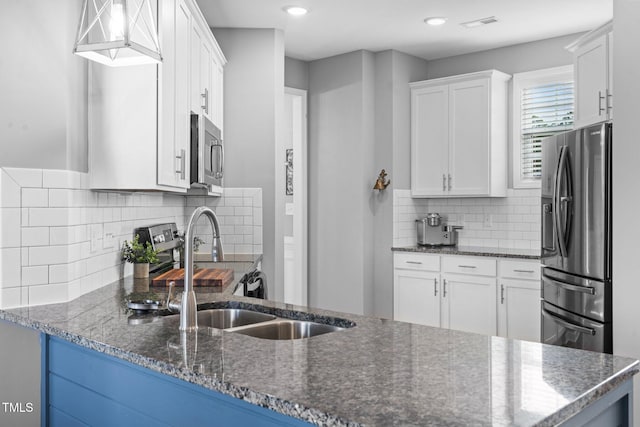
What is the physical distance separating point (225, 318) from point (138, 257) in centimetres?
99

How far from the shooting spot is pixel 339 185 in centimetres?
530

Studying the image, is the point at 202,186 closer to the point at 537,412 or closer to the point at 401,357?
the point at 401,357

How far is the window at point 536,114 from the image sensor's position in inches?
187

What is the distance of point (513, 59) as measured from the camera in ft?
16.4

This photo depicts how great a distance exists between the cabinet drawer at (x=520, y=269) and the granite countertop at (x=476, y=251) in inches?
2.1

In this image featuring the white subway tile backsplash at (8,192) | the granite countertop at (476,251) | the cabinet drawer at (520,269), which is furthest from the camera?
the granite countertop at (476,251)

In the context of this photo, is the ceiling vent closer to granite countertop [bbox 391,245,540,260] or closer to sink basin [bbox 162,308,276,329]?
granite countertop [bbox 391,245,540,260]

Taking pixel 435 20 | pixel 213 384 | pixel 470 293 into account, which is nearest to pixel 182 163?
pixel 213 384

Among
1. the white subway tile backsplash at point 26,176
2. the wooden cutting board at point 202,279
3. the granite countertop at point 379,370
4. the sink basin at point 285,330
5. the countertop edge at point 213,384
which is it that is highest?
the white subway tile backsplash at point 26,176

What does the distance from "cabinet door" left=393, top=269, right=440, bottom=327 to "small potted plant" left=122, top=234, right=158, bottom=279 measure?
2644 mm

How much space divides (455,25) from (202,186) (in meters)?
2.44

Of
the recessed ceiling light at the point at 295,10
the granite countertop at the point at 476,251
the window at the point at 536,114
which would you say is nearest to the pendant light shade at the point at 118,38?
the recessed ceiling light at the point at 295,10

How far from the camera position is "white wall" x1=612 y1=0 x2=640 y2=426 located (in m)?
2.73

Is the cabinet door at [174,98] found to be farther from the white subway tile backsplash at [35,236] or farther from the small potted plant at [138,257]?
the white subway tile backsplash at [35,236]
